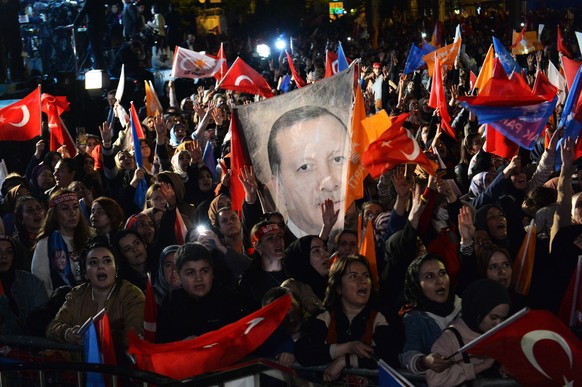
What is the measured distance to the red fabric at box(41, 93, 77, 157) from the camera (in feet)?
39.3

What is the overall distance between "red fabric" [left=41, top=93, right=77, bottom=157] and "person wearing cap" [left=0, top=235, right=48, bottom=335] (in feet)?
16.8

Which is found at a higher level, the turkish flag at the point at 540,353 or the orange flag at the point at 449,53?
the turkish flag at the point at 540,353

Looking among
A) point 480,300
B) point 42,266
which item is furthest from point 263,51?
point 480,300

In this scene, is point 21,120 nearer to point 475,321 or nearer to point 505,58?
point 505,58

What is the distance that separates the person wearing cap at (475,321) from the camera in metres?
4.70

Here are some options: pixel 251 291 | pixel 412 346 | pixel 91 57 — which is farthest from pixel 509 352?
pixel 91 57

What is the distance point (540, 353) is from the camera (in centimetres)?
440

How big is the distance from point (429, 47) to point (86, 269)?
11365mm

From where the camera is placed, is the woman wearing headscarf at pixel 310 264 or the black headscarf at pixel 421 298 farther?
the woman wearing headscarf at pixel 310 264

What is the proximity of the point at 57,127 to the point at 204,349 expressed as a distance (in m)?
8.13

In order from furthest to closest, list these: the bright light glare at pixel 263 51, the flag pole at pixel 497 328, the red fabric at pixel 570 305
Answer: the bright light glare at pixel 263 51 < the red fabric at pixel 570 305 < the flag pole at pixel 497 328

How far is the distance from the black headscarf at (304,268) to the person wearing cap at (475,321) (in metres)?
1.49

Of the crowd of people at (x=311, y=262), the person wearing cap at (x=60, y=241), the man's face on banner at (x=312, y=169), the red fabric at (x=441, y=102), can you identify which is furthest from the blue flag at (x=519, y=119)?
the person wearing cap at (x=60, y=241)

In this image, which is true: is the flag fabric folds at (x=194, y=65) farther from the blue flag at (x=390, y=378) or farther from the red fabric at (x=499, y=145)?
the blue flag at (x=390, y=378)
